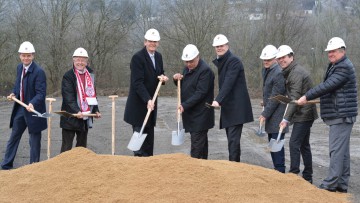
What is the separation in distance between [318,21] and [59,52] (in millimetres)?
20073

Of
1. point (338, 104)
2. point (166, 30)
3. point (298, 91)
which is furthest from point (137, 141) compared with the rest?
A: point (166, 30)

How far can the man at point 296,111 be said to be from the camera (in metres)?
7.54

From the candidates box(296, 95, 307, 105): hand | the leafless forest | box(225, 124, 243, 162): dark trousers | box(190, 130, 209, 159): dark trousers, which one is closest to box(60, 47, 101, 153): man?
box(190, 130, 209, 159): dark trousers

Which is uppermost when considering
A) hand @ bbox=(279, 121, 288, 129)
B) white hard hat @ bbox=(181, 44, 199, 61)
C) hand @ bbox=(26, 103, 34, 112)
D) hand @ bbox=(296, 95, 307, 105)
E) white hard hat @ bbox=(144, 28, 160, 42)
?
white hard hat @ bbox=(144, 28, 160, 42)

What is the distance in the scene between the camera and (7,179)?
591 cm

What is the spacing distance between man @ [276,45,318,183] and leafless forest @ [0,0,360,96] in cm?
2377

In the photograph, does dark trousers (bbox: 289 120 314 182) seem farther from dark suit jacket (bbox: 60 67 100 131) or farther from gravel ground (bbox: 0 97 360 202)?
dark suit jacket (bbox: 60 67 100 131)

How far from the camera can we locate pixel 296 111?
757 cm

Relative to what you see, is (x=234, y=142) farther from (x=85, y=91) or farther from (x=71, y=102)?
(x=71, y=102)

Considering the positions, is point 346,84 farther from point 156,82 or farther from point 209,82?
point 156,82

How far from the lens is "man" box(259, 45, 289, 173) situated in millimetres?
8000

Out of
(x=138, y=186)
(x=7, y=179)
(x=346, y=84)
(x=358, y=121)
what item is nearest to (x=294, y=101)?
(x=346, y=84)

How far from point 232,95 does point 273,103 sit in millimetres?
695

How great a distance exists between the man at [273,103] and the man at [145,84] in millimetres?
1711
